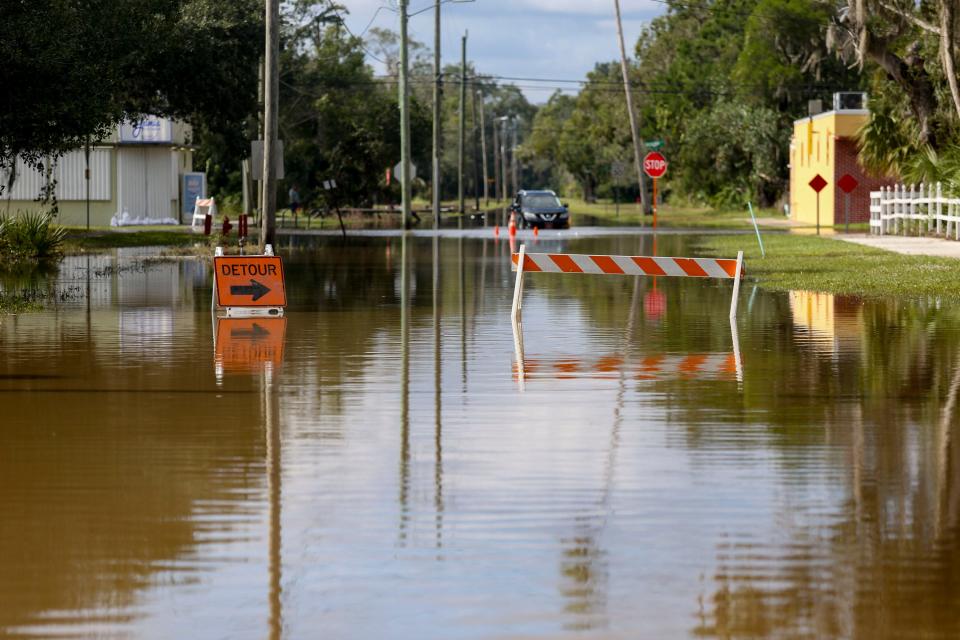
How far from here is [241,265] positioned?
21.7m

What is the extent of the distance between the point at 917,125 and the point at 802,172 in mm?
20286

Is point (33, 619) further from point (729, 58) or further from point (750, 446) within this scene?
point (729, 58)

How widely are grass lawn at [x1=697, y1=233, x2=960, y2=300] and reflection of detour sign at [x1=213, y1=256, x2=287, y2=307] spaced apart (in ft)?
29.3

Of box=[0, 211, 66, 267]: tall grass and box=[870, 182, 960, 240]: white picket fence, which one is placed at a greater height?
box=[870, 182, 960, 240]: white picket fence

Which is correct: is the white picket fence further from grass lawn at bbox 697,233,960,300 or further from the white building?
the white building

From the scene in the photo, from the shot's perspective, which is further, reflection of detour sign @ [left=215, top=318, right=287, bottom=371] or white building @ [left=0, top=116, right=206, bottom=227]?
white building @ [left=0, top=116, right=206, bottom=227]

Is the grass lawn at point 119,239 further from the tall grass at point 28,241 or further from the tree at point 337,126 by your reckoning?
the tree at point 337,126

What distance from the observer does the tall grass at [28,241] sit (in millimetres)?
36562

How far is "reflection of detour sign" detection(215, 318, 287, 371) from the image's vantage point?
1638 cm

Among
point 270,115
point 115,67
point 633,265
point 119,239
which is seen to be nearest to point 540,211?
point 119,239

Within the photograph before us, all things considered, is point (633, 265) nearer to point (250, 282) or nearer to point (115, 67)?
point (250, 282)

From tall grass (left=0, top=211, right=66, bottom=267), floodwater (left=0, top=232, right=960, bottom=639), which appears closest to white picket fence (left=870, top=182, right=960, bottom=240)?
tall grass (left=0, top=211, right=66, bottom=267)

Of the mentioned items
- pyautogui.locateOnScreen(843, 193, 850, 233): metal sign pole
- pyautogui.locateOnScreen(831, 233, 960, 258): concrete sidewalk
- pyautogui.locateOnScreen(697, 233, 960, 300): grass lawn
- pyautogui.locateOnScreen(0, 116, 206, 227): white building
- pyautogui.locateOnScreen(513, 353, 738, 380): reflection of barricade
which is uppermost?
pyautogui.locateOnScreen(0, 116, 206, 227): white building

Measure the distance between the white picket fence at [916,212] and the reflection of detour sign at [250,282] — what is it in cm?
2645
